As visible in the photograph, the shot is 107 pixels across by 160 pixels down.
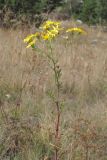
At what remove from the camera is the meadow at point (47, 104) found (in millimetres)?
3012

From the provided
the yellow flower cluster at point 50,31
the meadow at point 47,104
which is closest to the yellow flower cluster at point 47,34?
the yellow flower cluster at point 50,31

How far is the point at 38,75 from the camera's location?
4461 millimetres

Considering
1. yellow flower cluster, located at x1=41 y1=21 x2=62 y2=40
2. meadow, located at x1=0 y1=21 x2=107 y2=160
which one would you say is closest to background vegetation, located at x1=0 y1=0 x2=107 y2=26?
meadow, located at x1=0 y1=21 x2=107 y2=160

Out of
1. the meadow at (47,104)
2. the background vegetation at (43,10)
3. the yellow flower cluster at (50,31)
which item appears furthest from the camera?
the background vegetation at (43,10)

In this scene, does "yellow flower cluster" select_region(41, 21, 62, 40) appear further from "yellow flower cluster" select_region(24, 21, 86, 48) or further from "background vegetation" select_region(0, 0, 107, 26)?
"background vegetation" select_region(0, 0, 107, 26)

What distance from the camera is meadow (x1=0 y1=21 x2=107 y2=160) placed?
3012 mm

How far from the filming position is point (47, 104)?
3.94 meters

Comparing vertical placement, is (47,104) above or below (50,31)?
below

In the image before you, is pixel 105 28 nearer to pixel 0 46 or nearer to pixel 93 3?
pixel 93 3

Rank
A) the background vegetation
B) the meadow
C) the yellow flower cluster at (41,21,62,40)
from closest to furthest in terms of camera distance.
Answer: the yellow flower cluster at (41,21,62,40) → the meadow → the background vegetation

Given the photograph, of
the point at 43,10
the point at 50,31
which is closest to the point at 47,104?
the point at 50,31

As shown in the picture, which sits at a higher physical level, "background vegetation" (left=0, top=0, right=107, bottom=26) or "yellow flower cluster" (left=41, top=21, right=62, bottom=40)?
"yellow flower cluster" (left=41, top=21, right=62, bottom=40)

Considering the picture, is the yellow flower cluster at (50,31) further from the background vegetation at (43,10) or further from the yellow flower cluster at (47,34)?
the background vegetation at (43,10)

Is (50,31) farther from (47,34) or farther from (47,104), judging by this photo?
(47,104)
